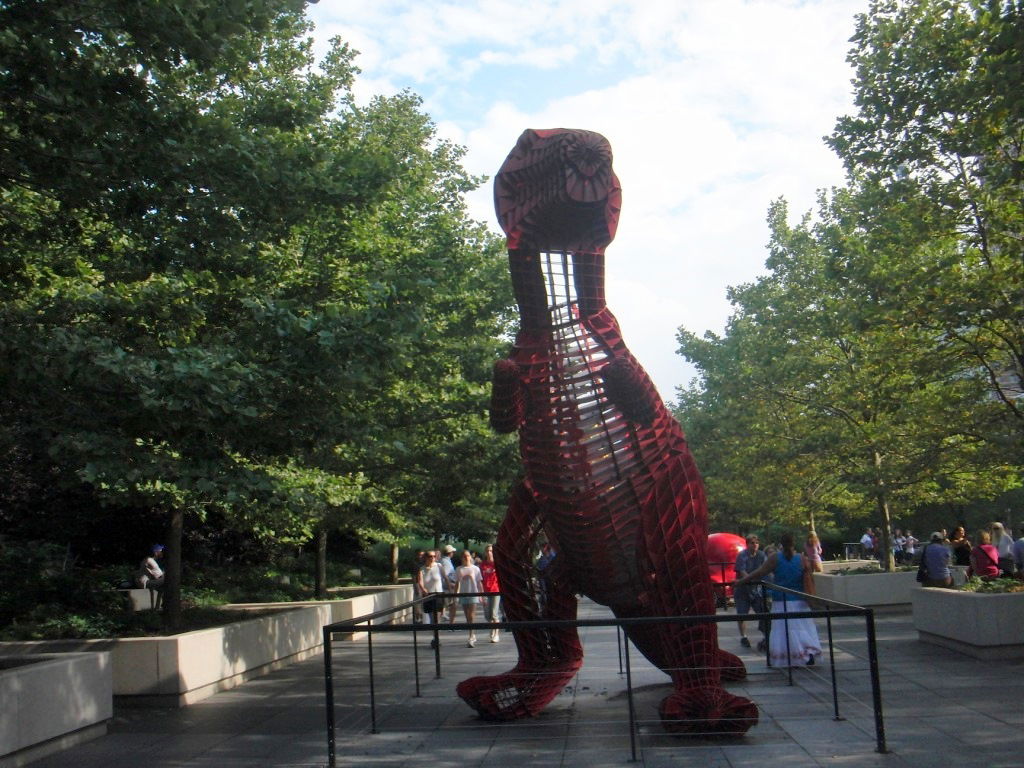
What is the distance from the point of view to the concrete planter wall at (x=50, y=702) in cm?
745

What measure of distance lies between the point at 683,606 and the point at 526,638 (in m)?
1.37

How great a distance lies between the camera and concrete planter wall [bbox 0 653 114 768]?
7.45 meters

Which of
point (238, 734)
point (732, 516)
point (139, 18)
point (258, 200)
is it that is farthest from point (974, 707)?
point (732, 516)

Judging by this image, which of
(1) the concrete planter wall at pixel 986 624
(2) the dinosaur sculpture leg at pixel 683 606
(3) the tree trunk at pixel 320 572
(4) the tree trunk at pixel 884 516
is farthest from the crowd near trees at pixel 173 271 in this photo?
(4) the tree trunk at pixel 884 516

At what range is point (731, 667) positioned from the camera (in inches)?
333

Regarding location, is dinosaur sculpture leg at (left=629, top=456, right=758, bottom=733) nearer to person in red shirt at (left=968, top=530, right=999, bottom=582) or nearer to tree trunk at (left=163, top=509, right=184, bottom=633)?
tree trunk at (left=163, top=509, right=184, bottom=633)

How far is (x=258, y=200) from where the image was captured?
8.43 meters

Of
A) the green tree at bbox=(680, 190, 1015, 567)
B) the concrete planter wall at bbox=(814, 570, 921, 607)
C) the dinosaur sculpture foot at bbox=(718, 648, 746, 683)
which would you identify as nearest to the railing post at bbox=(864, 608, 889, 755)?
the dinosaur sculpture foot at bbox=(718, 648, 746, 683)

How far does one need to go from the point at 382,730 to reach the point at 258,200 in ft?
14.5

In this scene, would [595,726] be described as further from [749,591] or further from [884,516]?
[884,516]

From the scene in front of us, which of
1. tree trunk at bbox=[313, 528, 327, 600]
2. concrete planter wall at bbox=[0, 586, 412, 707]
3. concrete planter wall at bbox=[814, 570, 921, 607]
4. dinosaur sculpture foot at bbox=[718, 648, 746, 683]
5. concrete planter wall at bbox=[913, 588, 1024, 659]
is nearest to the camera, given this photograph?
dinosaur sculpture foot at bbox=[718, 648, 746, 683]

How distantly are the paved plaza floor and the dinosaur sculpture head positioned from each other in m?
3.64

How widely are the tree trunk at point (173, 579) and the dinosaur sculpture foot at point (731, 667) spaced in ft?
21.0

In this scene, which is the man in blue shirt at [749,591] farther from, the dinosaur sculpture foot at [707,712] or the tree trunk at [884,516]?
the tree trunk at [884,516]
